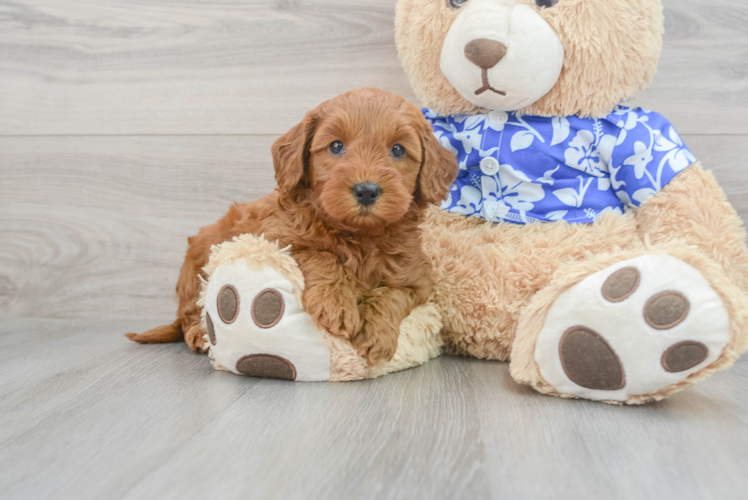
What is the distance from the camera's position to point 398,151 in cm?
107

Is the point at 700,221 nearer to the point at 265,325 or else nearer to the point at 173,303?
the point at 265,325

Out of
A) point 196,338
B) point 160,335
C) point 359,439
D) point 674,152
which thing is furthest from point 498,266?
point 160,335

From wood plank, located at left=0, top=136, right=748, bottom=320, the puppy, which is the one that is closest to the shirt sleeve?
the puppy

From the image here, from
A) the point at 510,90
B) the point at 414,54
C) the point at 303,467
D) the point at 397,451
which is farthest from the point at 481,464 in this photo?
the point at 414,54

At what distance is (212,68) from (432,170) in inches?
38.7

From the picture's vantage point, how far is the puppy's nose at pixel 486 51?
3.83ft

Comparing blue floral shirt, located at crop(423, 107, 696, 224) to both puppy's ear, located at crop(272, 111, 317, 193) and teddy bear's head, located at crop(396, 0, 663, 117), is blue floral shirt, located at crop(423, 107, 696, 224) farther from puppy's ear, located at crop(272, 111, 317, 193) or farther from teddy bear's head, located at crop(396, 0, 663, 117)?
puppy's ear, located at crop(272, 111, 317, 193)

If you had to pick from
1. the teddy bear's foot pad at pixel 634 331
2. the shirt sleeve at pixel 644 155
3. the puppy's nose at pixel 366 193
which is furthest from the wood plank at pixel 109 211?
the teddy bear's foot pad at pixel 634 331

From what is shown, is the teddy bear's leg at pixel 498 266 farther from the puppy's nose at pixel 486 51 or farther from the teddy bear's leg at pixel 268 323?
the puppy's nose at pixel 486 51

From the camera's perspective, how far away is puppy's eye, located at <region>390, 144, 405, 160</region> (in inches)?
42.1

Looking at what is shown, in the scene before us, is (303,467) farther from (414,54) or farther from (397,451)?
Result: (414,54)

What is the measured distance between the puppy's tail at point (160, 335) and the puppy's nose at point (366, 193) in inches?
29.7

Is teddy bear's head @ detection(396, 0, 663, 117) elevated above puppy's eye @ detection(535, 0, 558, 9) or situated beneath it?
situated beneath

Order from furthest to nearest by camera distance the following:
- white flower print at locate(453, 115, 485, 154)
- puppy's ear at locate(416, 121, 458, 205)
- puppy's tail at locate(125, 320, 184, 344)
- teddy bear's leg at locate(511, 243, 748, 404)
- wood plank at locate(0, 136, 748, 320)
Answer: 1. wood plank at locate(0, 136, 748, 320)
2. puppy's tail at locate(125, 320, 184, 344)
3. white flower print at locate(453, 115, 485, 154)
4. puppy's ear at locate(416, 121, 458, 205)
5. teddy bear's leg at locate(511, 243, 748, 404)
